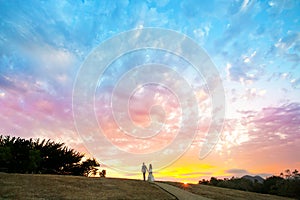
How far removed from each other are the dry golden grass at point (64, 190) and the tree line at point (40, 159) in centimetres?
1784

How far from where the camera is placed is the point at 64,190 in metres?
25.3

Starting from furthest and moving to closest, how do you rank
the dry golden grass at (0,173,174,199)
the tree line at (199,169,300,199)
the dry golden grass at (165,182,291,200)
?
1. the tree line at (199,169,300,199)
2. the dry golden grass at (165,182,291,200)
3. the dry golden grass at (0,173,174,199)

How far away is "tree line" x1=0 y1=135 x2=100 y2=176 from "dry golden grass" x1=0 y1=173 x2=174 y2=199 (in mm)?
17843

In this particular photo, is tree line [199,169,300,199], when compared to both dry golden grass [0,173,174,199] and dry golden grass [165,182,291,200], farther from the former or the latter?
dry golden grass [0,173,174,199]

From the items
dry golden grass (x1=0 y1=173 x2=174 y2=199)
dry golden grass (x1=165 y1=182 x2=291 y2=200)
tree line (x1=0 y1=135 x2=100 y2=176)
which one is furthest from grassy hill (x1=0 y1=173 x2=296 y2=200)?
tree line (x1=0 y1=135 x2=100 y2=176)

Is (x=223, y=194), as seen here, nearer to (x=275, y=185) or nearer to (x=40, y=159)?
(x=275, y=185)

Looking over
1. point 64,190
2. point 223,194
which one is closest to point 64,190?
point 64,190

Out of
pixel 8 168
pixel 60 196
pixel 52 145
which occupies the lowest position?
pixel 60 196

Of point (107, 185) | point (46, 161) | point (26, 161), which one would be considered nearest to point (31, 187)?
point (107, 185)

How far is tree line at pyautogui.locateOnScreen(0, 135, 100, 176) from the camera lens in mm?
46250

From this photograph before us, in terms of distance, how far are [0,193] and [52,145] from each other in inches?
1322

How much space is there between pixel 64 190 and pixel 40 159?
26.4m

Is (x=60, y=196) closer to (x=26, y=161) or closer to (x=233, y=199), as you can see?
(x=233, y=199)

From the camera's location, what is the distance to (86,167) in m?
57.3
